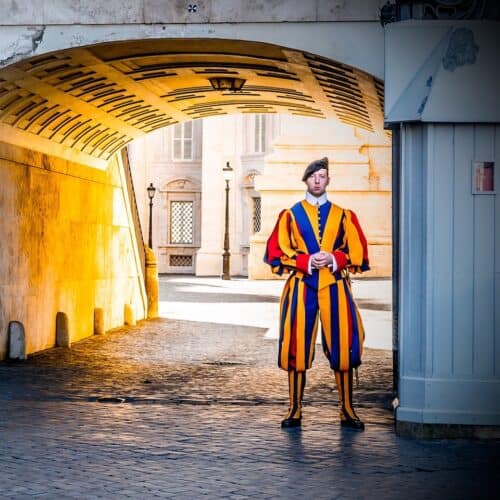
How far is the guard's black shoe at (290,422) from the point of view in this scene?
905 cm

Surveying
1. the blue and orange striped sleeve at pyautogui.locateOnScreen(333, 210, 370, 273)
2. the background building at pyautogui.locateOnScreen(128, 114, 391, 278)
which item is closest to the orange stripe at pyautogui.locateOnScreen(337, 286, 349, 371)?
the blue and orange striped sleeve at pyautogui.locateOnScreen(333, 210, 370, 273)

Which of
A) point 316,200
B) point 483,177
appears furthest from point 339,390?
point 483,177

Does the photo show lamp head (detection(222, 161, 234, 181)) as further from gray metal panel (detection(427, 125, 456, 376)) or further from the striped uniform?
gray metal panel (detection(427, 125, 456, 376))

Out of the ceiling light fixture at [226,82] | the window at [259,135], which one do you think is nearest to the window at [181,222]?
the window at [259,135]

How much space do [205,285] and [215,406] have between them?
2701 cm

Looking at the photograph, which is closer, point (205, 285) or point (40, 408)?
point (40, 408)

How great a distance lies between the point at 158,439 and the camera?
852 centimetres

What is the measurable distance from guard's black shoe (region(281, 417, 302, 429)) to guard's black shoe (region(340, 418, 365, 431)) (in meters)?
0.34

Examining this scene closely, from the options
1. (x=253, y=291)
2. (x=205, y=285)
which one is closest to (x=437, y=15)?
(x=253, y=291)

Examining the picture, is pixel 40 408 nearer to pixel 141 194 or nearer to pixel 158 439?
pixel 158 439

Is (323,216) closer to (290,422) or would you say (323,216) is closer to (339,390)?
(339,390)

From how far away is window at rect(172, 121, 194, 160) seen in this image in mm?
52281

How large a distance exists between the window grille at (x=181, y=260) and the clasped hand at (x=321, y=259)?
42.8 m

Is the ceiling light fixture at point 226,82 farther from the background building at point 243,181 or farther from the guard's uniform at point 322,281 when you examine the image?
the background building at point 243,181
